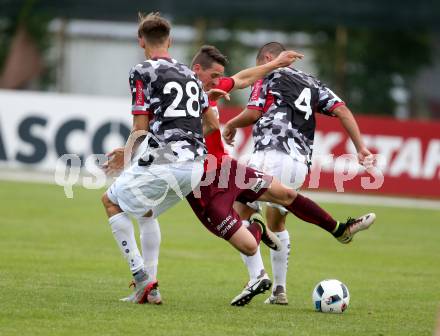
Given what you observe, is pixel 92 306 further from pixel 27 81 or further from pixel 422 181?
pixel 27 81

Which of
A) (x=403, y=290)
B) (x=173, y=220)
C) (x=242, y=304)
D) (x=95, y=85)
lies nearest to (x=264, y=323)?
(x=242, y=304)

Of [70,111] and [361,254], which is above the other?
[70,111]

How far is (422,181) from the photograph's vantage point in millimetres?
23891

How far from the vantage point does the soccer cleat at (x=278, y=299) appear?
393 inches

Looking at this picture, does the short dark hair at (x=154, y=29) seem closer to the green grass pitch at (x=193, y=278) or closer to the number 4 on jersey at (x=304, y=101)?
the number 4 on jersey at (x=304, y=101)

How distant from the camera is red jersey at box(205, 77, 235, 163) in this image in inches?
372

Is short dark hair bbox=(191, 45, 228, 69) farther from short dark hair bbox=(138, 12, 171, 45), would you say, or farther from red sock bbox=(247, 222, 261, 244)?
red sock bbox=(247, 222, 261, 244)

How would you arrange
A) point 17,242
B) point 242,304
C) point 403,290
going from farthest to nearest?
point 17,242
point 403,290
point 242,304

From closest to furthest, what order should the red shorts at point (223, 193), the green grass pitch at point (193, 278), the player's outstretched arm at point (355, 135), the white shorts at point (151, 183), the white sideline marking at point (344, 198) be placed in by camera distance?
the green grass pitch at point (193, 278) < the white shorts at point (151, 183) < the red shorts at point (223, 193) < the player's outstretched arm at point (355, 135) < the white sideline marking at point (344, 198)

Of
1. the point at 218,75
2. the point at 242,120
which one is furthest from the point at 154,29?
the point at 242,120

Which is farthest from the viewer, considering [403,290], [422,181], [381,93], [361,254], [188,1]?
[381,93]

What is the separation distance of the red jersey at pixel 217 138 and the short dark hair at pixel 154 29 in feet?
2.54

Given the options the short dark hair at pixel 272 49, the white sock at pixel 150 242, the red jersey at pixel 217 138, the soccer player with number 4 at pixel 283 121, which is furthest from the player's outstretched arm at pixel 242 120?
the white sock at pixel 150 242

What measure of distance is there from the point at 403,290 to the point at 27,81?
22514mm
